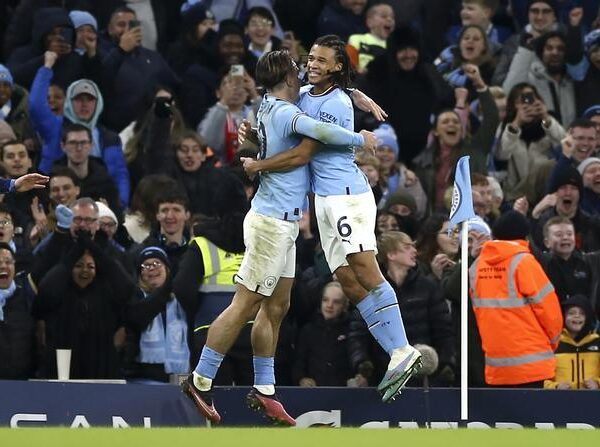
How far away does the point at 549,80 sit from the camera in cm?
2092

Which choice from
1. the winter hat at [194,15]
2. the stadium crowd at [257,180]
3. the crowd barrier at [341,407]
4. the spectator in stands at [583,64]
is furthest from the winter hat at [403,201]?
the crowd barrier at [341,407]

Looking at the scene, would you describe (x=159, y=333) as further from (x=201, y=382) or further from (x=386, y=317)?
(x=386, y=317)

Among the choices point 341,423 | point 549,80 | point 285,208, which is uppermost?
point 549,80

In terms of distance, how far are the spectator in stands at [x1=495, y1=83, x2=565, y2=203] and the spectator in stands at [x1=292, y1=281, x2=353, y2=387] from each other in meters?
4.05

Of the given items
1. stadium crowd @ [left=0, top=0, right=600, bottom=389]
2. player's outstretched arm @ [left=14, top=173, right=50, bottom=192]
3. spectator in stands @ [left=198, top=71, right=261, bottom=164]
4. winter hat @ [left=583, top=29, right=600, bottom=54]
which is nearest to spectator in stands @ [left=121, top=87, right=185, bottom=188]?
stadium crowd @ [left=0, top=0, right=600, bottom=389]

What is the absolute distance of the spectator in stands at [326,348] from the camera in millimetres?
16234

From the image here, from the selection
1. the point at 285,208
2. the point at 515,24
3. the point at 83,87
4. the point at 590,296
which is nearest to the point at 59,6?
the point at 83,87

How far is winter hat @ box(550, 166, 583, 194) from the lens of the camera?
18.3 meters

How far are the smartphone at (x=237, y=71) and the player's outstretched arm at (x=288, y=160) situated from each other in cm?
654

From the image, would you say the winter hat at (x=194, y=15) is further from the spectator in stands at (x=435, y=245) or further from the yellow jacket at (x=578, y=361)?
the yellow jacket at (x=578, y=361)

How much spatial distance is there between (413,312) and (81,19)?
5949mm

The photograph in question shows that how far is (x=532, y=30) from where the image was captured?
70.9ft
